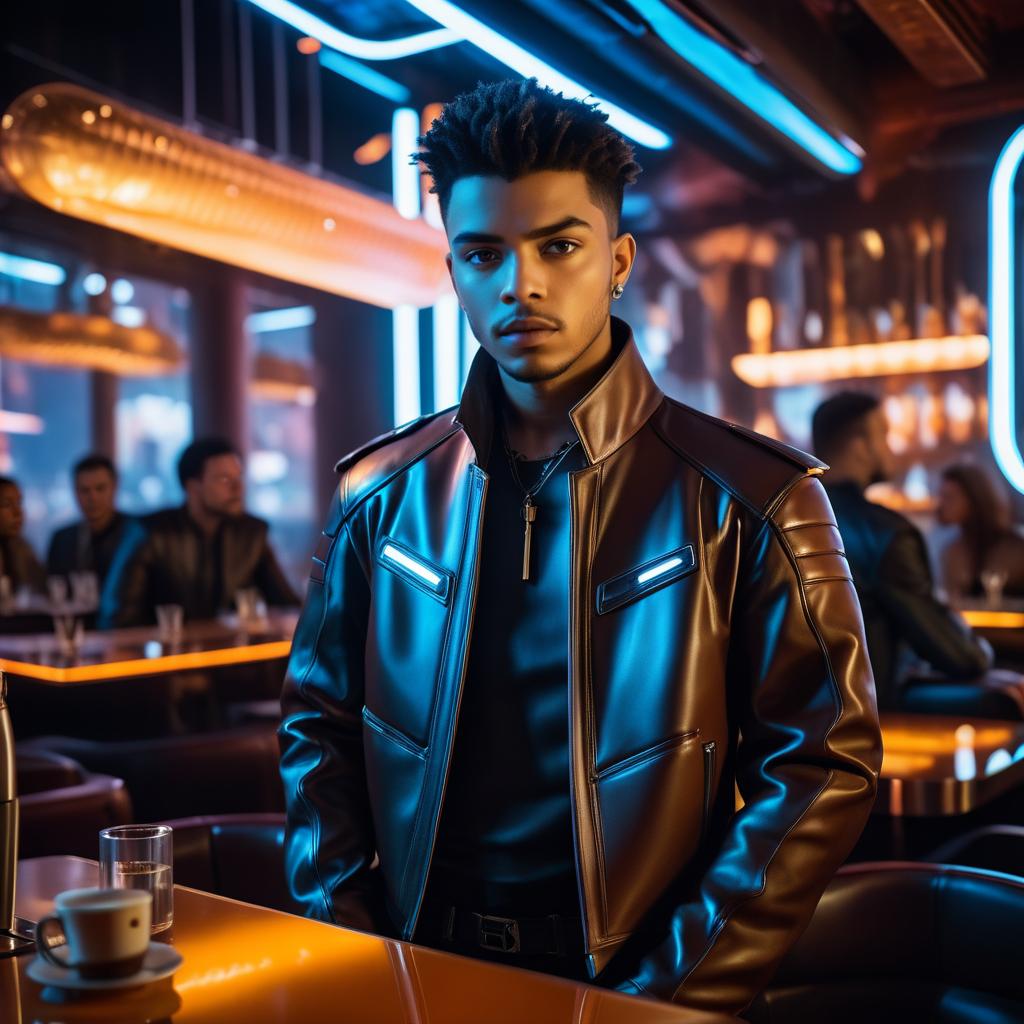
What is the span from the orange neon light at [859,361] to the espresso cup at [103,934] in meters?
6.30

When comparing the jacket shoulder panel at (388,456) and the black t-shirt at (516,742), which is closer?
the black t-shirt at (516,742)

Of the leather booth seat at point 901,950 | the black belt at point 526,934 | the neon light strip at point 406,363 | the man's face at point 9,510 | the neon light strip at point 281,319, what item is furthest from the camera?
the neon light strip at point 281,319

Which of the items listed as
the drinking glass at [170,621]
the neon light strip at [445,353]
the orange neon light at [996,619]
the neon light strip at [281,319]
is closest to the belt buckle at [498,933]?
the drinking glass at [170,621]

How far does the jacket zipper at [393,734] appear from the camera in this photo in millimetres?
1396

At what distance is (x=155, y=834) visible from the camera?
50.9 inches

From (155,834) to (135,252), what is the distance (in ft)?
21.1

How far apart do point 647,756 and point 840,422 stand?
2290 mm

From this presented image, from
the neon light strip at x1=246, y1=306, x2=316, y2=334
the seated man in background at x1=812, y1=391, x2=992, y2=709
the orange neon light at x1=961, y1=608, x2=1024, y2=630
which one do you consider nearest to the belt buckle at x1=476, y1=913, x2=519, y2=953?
the seated man in background at x1=812, y1=391, x2=992, y2=709

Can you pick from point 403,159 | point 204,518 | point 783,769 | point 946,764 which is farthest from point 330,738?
point 403,159

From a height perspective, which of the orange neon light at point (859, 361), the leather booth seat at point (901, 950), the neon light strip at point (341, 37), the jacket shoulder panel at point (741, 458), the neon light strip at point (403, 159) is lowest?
the leather booth seat at point (901, 950)

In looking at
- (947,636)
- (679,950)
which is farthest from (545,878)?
(947,636)

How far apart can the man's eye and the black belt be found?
0.71 m

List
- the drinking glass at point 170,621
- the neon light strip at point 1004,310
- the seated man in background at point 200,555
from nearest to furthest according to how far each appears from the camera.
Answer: the drinking glass at point 170,621 → the seated man in background at point 200,555 → the neon light strip at point 1004,310

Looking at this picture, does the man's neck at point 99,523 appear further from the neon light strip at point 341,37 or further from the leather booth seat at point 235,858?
the leather booth seat at point 235,858
